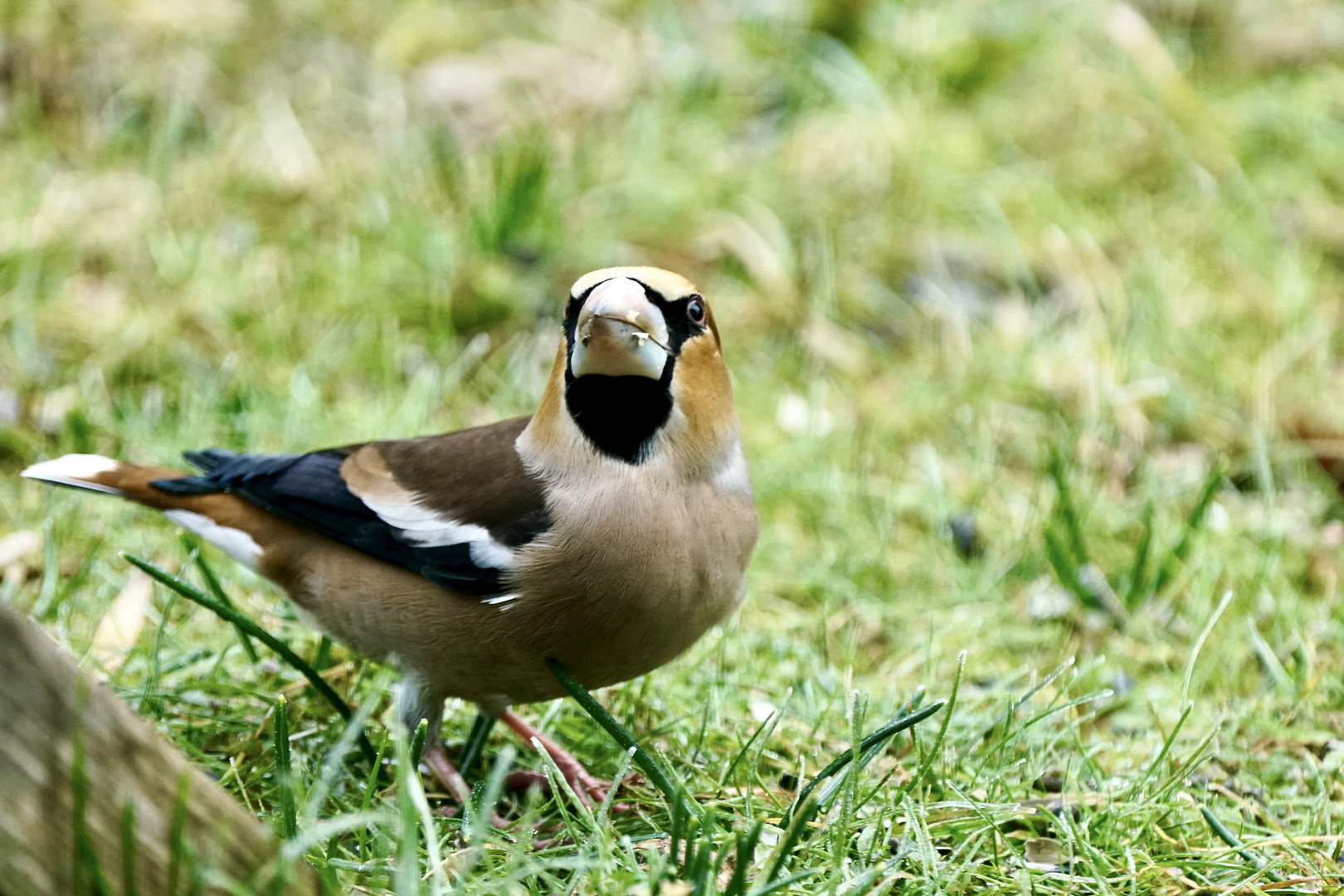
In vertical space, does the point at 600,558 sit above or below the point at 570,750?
above

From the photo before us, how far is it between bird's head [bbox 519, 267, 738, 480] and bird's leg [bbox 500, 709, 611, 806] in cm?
62

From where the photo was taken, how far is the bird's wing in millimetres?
2561

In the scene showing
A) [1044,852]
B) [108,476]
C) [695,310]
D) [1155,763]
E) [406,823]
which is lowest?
[1044,852]

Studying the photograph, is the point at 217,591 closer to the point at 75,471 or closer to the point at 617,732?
the point at 75,471

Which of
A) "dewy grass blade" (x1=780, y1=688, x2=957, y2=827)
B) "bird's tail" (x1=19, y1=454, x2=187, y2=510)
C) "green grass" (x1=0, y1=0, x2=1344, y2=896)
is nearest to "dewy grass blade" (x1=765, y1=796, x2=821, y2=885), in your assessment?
Answer: "green grass" (x1=0, y1=0, x2=1344, y2=896)

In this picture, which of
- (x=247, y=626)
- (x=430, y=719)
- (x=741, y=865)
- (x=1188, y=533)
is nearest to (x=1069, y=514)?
(x=1188, y=533)

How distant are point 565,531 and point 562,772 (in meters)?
0.54

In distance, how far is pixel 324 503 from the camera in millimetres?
2898

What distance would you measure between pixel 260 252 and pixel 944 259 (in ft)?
8.95

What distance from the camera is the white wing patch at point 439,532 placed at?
253cm

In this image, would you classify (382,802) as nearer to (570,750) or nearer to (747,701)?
(570,750)

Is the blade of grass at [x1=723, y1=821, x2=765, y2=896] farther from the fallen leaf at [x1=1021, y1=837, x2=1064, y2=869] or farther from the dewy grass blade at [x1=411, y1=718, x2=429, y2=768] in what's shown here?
the fallen leaf at [x1=1021, y1=837, x2=1064, y2=869]

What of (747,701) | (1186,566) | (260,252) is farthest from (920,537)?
(260,252)

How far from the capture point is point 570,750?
2.94 m
